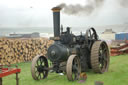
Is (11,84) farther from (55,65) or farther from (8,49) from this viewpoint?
(8,49)

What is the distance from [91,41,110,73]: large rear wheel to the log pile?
17.8 feet

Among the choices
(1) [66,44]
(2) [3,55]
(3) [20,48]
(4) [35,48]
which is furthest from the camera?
(4) [35,48]

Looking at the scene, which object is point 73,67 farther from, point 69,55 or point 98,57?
point 98,57

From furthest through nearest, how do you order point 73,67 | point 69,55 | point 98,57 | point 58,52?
1. point 98,57
2. point 69,55
3. point 58,52
4. point 73,67

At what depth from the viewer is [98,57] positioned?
6.48 metres

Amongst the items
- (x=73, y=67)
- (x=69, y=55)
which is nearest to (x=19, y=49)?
(x=69, y=55)

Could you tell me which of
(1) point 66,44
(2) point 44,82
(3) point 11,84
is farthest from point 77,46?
(3) point 11,84

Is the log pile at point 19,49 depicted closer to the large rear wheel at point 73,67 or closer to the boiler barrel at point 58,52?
the boiler barrel at point 58,52

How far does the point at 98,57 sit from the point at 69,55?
1033 millimetres

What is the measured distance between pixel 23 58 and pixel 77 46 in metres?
5.57

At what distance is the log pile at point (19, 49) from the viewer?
10.1m

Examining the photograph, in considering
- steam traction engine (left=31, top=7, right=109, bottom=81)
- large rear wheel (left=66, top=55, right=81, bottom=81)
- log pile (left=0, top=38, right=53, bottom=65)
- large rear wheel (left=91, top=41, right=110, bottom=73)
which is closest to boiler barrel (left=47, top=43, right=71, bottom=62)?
steam traction engine (left=31, top=7, right=109, bottom=81)

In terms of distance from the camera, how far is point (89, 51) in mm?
6930

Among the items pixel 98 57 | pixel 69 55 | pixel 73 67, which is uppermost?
pixel 69 55
